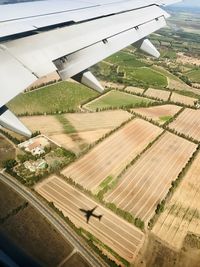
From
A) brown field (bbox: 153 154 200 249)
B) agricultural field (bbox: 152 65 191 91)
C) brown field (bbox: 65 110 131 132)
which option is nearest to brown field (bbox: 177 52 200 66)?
agricultural field (bbox: 152 65 191 91)

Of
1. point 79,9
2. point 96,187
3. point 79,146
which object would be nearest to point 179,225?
point 96,187

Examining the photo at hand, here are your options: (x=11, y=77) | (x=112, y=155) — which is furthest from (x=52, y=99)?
(x=11, y=77)

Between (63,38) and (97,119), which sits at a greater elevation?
(63,38)

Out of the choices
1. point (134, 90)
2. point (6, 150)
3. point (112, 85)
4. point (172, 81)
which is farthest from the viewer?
point (172, 81)

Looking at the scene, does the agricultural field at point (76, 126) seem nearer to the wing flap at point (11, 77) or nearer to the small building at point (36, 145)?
the small building at point (36, 145)

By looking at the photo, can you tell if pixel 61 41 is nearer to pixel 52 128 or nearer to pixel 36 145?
pixel 36 145

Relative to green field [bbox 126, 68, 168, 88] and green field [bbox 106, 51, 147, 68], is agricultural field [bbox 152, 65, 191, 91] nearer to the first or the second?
green field [bbox 126, 68, 168, 88]
